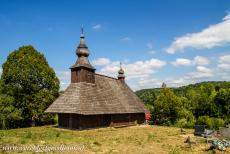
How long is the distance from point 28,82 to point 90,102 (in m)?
11.4

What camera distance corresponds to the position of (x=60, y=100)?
34438 millimetres

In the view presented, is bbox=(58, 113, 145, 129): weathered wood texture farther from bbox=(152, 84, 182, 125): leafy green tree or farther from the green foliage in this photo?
bbox=(152, 84, 182, 125): leafy green tree

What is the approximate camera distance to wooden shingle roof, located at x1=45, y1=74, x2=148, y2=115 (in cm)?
3187

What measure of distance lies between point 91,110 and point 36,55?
14787mm

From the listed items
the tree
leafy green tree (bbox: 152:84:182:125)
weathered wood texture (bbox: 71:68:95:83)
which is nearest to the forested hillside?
leafy green tree (bbox: 152:84:182:125)

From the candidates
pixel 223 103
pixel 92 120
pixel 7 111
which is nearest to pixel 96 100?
pixel 92 120

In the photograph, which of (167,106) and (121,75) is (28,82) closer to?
(121,75)

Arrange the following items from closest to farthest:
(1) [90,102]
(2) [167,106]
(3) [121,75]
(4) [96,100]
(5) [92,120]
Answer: (1) [90,102]
(5) [92,120]
(4) [96,100]
(2) [167,106]
(3) [121,75]

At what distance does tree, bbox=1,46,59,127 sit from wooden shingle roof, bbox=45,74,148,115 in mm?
5338

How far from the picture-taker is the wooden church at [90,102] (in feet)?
105

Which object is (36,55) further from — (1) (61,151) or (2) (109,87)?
(1) (61,151)

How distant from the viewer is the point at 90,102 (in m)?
32.6

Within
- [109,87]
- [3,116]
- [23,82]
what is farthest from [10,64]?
[109,87]

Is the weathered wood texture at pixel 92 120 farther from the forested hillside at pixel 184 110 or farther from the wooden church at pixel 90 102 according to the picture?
the forested hillside at pixel 184 110
